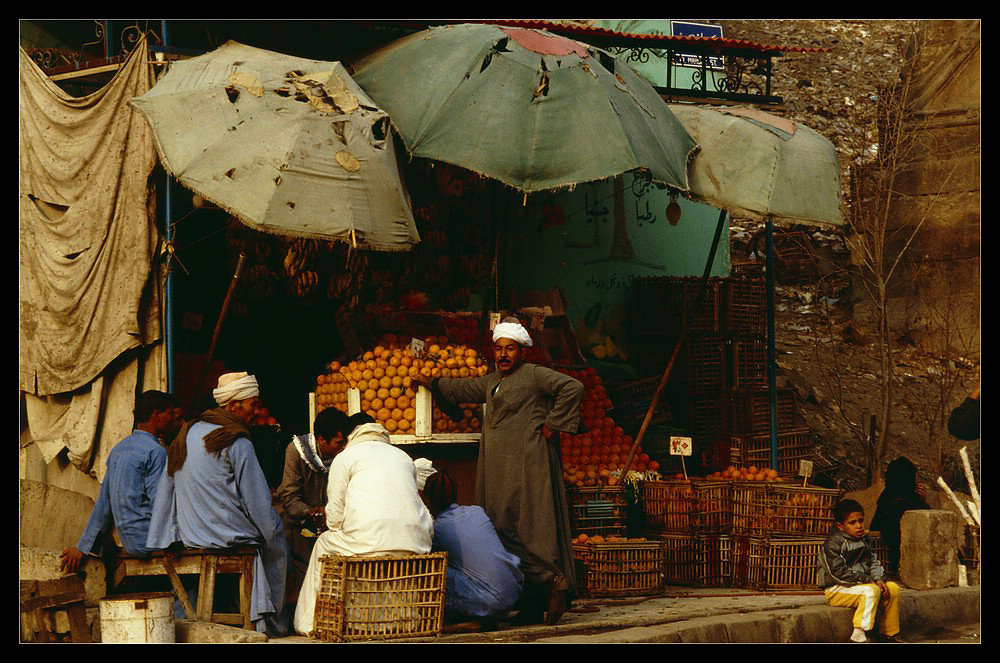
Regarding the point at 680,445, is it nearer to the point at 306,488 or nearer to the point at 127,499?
the point at 306,488

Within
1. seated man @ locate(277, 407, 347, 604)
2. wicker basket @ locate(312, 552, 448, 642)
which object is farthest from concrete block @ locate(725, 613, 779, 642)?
seated man @ locate(277, 407, 347, 604)

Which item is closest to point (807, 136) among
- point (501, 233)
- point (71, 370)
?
point (501, 233)

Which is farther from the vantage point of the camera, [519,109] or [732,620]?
[519,109]

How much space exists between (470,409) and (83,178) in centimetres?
345

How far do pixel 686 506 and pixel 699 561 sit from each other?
19.2 inches

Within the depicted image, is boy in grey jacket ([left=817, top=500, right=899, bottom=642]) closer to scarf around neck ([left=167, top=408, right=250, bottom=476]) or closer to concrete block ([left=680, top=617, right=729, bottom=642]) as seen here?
concrete block ([left=680, top=617, right=729, bottom=642])

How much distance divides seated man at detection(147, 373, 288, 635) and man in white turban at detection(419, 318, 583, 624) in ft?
5.49

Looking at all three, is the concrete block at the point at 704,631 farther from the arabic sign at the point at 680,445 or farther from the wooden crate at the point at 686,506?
the arabic sign at the point at 680,445

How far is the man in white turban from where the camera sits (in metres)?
8.44

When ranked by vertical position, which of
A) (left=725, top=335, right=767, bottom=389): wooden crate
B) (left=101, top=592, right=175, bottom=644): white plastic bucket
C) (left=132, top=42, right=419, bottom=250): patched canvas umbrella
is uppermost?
(left=132, top=42, right=419, bottom=250): patched canvas umbrella

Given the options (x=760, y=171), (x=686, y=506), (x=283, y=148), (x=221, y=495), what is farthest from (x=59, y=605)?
(x=760, y=171)

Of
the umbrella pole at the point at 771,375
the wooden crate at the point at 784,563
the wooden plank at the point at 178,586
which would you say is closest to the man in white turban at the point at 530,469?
the wooden plank at the point at 178,586

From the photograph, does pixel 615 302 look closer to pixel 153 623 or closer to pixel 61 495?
pixel 61 495

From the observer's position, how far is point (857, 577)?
29.9 feet
